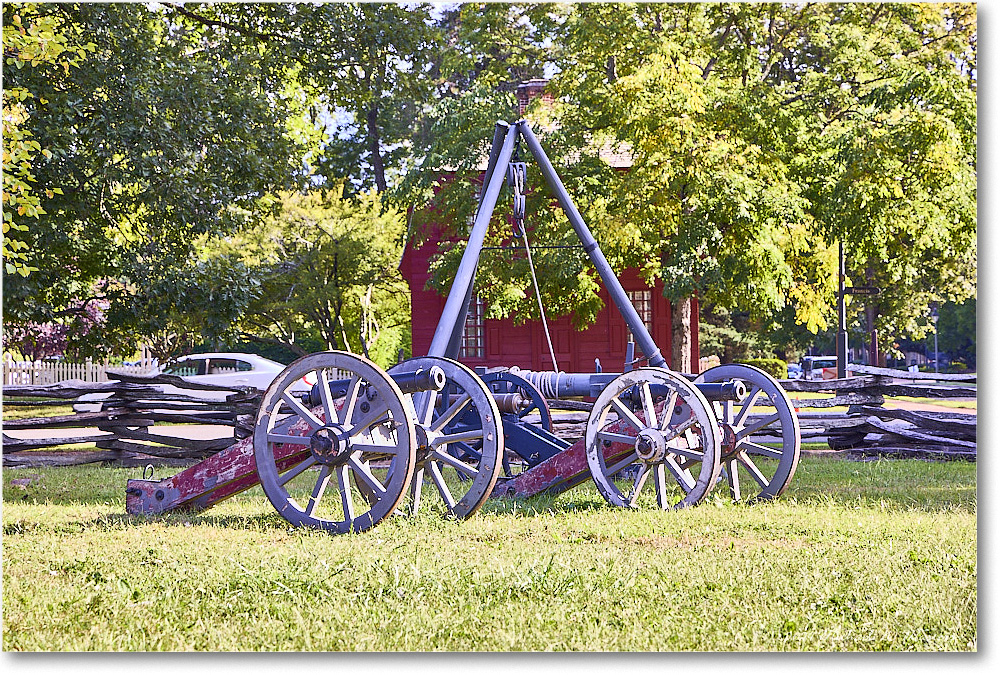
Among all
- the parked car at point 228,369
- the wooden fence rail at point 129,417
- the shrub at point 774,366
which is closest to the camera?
the wooden fence rail at point 129,417

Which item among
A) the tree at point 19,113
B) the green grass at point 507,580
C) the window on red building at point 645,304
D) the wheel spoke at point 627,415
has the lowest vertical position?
the green grass at point 507,580

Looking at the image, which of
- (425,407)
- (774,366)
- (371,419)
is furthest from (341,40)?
(774,366)

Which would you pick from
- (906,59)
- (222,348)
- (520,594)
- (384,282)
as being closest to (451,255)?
(906,59)

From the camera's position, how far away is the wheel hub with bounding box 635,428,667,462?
769 cm

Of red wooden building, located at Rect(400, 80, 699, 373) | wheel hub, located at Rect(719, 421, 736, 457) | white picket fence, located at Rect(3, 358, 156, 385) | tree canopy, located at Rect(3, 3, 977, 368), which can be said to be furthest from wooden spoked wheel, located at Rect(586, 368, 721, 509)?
white picket fence, located at Rect(3, 358, 156, 385)

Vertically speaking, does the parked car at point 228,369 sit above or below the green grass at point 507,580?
above

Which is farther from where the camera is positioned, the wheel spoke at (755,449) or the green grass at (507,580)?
the wheel spoke at (755,449)

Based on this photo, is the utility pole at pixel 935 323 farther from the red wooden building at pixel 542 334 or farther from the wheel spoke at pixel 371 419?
the wheel spoke at pixel 371 419

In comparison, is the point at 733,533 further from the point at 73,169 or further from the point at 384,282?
the point at 384,282

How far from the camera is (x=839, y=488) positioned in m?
9.30

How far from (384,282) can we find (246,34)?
9832 millimetres

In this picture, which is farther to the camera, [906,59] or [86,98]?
[906,59]

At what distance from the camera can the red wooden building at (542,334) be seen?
61.4ft

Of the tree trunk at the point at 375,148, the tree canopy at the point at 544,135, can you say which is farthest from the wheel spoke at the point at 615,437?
the tree trunk at the point at 375,148
